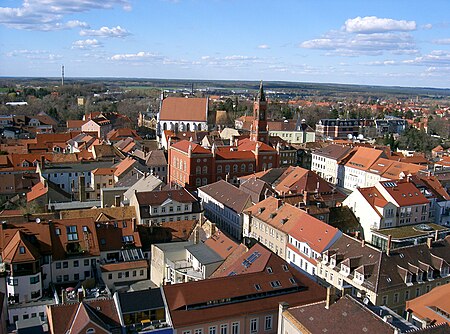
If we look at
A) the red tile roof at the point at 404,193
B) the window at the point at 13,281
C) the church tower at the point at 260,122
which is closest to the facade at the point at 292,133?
the church tower at the point at 260,122

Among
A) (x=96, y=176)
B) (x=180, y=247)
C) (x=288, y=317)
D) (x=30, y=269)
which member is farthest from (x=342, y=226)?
(x=96, y=176)

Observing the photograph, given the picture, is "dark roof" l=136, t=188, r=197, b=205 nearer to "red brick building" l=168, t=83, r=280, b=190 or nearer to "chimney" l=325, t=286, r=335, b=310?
"red brick building" l=168, t=83, r=280, b=190

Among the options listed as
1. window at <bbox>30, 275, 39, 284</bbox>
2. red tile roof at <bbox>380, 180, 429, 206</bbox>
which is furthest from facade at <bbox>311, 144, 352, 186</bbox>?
window at <bbox>30, 275, 39, 284</bbox>

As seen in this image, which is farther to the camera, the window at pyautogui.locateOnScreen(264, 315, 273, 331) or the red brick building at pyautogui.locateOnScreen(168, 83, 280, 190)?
the red brick building at pyautogui.locateOnScreen(168, 83, 280, 190)

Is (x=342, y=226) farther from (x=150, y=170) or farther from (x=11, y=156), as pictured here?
(x=11, y=156)

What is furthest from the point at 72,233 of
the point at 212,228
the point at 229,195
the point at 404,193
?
the point at 404,193

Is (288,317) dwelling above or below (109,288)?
above

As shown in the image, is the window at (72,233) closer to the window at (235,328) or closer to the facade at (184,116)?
the window at (235,328)
